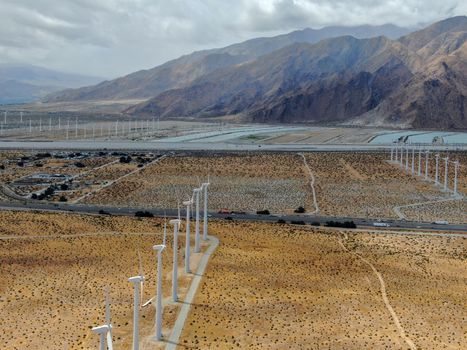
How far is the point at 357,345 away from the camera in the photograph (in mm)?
33750

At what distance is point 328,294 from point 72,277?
19.8m

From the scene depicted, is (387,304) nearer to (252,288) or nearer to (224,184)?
(252,288)

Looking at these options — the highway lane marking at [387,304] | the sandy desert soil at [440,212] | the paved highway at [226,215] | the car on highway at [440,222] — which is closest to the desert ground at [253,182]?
the sandy desert soil at [440,212]

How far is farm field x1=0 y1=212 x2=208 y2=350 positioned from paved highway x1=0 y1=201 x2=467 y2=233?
8.67 metres

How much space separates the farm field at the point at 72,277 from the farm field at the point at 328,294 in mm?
3200

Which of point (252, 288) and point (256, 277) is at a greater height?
point (256, 277)

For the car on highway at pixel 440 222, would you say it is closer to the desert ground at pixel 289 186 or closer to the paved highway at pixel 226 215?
the paved highway at pixel 226 215

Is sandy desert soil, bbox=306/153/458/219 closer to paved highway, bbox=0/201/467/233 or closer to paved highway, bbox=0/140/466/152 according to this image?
paved highway, bbox=0/201/467/233

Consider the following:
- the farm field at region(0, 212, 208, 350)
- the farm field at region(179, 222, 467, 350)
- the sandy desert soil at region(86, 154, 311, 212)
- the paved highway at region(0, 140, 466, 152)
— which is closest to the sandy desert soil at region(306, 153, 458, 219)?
the sandy desert soil at region(86, 154, 311, 212)

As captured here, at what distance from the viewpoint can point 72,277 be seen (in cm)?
4481

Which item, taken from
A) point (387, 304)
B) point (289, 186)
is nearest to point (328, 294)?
point (387, 304)

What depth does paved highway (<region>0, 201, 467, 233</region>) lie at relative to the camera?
6906 centimetres

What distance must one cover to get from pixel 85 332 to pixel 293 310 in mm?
13821

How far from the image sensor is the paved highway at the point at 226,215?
6906 cm
